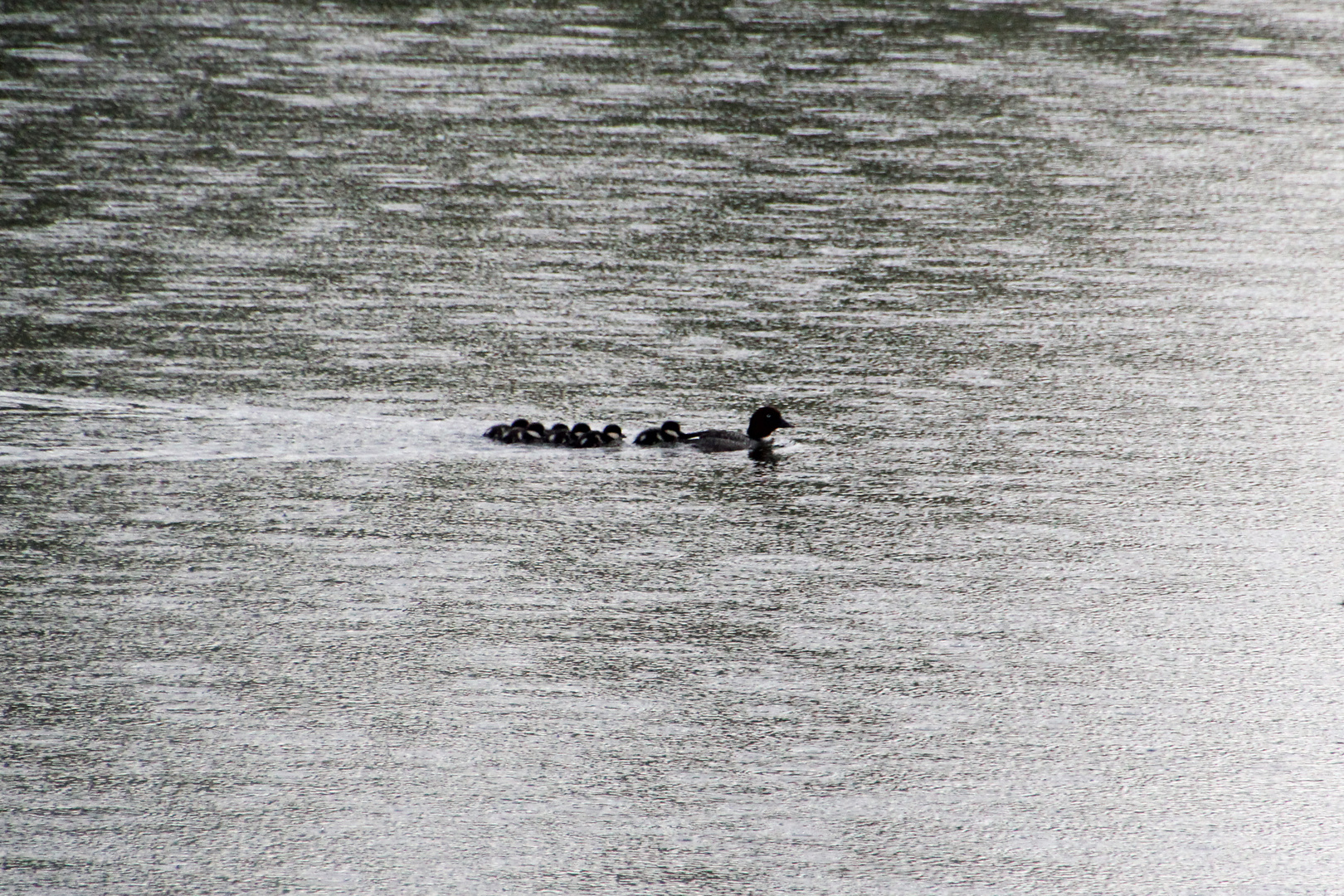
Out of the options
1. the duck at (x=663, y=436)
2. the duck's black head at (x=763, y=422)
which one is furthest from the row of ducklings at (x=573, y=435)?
the duck's black head at (x=763, y=422)

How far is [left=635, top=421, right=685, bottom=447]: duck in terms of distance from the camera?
9.39 meters

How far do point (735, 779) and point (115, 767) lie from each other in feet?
6.25

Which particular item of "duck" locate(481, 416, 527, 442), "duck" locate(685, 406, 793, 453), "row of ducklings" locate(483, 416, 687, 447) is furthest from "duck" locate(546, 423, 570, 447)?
"duck" locate(685, 406, 793, 453)

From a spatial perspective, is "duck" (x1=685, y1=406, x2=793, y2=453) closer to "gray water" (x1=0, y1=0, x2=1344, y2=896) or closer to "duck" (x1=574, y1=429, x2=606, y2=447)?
"gray water" (x1=0, y1=0, x2=1344, y2=896)

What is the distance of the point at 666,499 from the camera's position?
888cm

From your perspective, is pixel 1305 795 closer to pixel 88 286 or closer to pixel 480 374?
pixel 480 374

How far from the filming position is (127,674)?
666 cm

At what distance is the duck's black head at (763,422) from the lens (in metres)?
9.48

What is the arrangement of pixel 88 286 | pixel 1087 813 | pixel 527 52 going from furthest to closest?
pixel 527 52
pixel 88 286
pixel 1087 813

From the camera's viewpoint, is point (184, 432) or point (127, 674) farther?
point (184, 432)

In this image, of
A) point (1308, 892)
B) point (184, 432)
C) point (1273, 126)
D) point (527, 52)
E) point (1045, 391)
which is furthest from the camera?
point (527, 52)

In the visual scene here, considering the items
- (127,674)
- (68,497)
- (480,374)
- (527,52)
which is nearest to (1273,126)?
(527,52)

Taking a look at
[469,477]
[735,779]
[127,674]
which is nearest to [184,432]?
[469,477]

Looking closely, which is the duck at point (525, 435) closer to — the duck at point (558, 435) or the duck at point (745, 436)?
the duck at point (558, 435)
